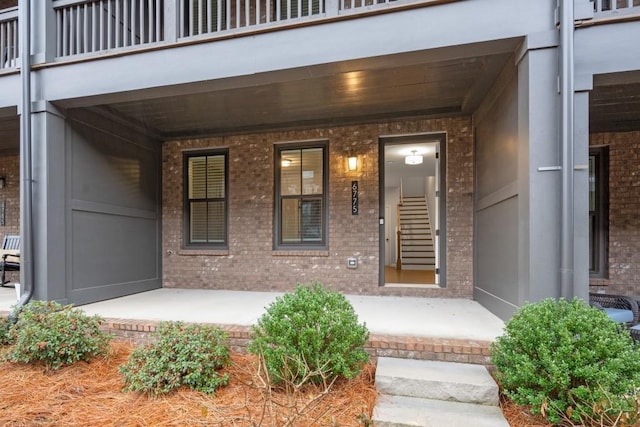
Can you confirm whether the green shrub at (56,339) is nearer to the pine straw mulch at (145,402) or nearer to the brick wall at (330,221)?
the pine straw mulch at (145,402)

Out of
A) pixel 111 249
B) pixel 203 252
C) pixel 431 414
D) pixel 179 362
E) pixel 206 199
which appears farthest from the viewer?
pixel 206 199

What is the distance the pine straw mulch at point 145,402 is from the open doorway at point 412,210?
278cm

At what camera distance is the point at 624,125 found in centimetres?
456

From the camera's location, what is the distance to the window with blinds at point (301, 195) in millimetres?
5382

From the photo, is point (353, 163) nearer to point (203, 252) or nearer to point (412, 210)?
point (203, 252)

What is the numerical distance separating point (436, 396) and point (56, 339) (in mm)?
3177

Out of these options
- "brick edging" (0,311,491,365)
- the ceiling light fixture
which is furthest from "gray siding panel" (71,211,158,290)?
the ceiling light fixture

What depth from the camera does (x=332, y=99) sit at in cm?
442

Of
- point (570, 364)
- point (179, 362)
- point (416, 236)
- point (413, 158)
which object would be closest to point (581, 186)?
point (570, 364)

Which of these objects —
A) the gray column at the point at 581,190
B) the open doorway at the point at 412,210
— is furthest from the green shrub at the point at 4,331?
the gray column at the point at 581,190

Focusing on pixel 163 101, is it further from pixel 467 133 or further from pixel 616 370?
pixel 616 370

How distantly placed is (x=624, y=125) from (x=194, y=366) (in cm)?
590

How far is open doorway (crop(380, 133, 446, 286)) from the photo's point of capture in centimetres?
497

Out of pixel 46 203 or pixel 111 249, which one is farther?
pixel 111 249
